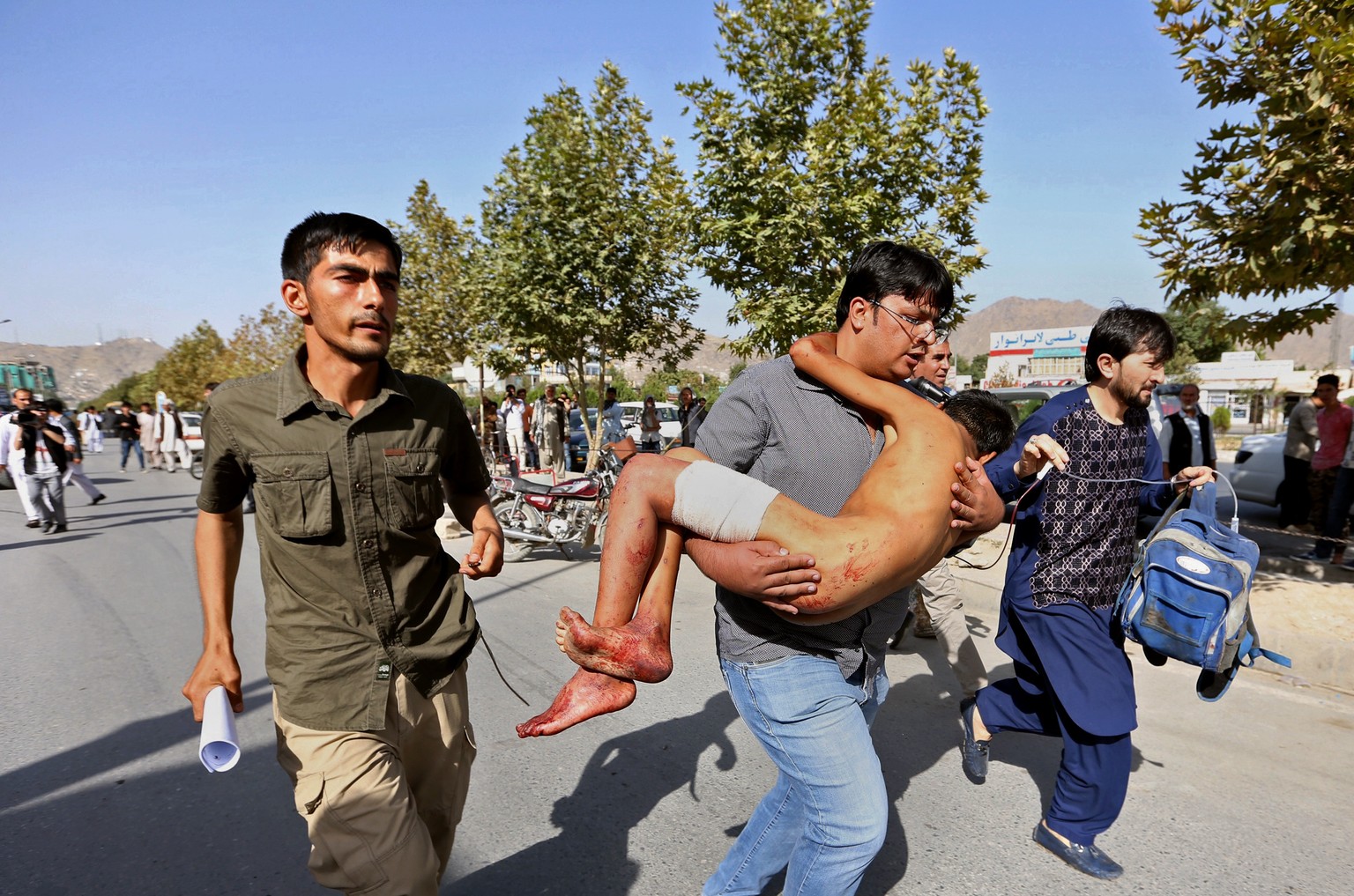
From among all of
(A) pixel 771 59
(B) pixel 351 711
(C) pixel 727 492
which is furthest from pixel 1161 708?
(A) pixel 771 59

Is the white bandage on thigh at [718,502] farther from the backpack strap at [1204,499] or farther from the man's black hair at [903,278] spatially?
the backpack strap at [1204,499]

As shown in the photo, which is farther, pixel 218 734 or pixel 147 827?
pixel 147 827

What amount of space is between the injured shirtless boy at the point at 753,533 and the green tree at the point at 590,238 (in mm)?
11585

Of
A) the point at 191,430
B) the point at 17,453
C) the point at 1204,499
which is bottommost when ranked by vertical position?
the point at 191,430

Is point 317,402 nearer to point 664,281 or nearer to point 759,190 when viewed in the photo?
point 759,190

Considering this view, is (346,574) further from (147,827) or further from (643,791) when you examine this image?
(147,827)

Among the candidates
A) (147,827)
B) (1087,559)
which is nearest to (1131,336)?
(1087,559)

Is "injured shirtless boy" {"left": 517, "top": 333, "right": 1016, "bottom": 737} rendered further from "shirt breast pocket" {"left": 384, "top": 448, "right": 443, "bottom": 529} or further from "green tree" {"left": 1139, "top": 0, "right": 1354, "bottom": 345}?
"green tree" {"left": 1139, "top": 0, "right": 1354, "bottom": 345}

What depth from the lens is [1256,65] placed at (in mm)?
5336

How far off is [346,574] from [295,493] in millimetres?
231

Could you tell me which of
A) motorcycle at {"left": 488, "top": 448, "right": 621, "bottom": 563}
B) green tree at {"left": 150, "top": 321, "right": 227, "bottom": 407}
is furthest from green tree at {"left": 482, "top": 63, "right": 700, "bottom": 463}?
green tree at {"left": 150, "top": 321, "right": 227, "bottom": 407}

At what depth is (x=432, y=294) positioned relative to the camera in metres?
21.9

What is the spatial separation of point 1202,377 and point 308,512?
3007 inches

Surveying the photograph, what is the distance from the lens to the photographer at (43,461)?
10.2m
